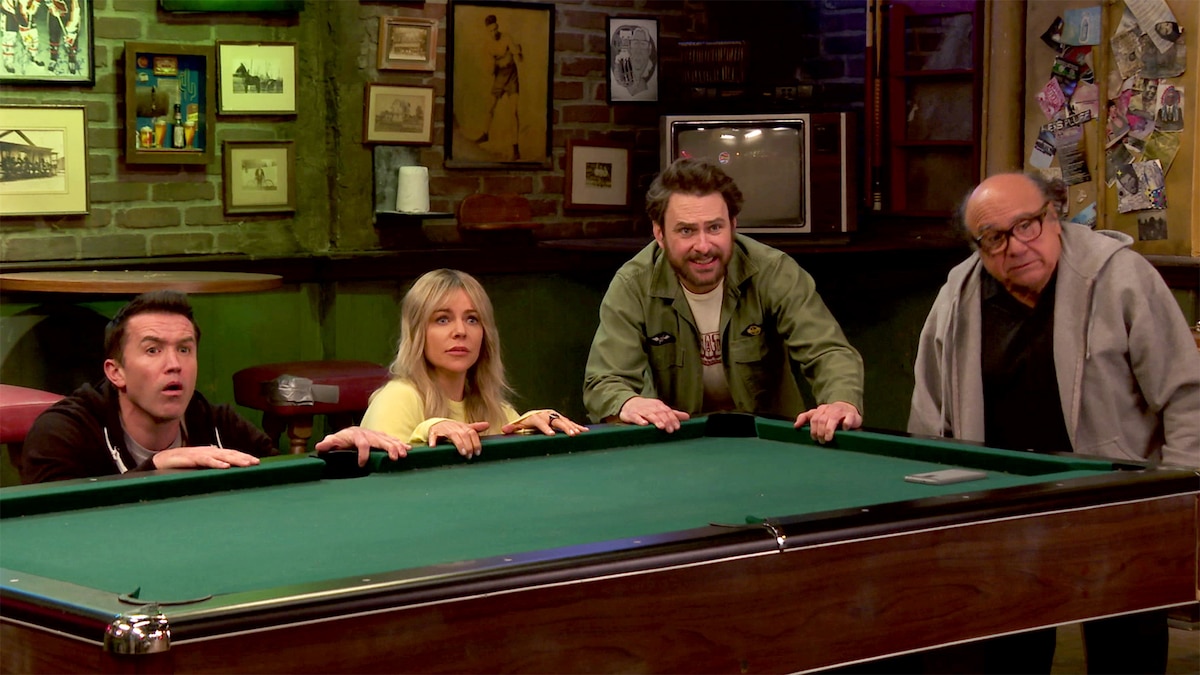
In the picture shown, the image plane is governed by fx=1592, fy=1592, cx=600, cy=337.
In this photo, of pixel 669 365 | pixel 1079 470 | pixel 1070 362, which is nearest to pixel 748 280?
pixel 669 365

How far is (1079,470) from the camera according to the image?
3.03 meters

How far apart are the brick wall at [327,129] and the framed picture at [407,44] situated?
0.11ft

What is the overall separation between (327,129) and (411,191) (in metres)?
0.40

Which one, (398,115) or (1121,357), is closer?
(1121,357)

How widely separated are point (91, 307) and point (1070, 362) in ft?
11.2

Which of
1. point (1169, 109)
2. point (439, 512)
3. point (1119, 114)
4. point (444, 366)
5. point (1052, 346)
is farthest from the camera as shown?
point (1119, 114)

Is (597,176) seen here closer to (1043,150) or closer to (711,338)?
(1043,150)

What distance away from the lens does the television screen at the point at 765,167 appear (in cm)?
664

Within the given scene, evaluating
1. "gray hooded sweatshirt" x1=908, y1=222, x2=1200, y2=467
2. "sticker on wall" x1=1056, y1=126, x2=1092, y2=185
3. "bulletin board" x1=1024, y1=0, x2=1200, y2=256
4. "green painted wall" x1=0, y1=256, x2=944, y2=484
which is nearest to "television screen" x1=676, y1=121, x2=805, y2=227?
"green painted wall" x1=0, y1=256, x2=944, y2=484

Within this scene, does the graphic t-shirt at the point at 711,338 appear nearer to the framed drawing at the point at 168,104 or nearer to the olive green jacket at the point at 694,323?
the olive green jacket at the point at 694,323

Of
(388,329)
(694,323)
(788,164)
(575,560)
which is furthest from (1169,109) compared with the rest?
(575,560)

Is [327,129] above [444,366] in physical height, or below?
above

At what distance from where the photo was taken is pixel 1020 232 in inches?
151

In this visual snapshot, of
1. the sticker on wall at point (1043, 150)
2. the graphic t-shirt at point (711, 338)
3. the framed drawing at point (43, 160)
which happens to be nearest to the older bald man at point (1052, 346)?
the graphic t-shirt at point (711, 338)
